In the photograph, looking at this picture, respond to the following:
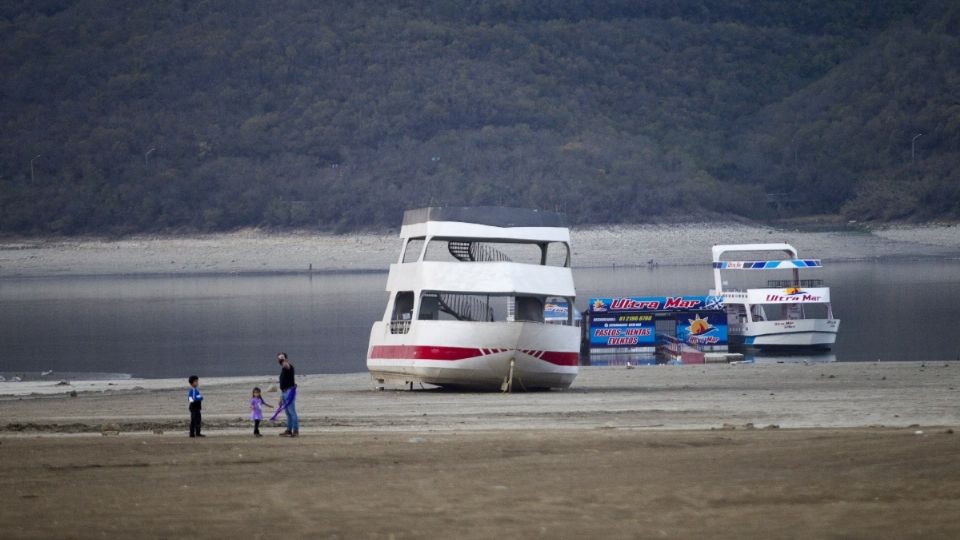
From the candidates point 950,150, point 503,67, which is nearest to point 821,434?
point 950,150

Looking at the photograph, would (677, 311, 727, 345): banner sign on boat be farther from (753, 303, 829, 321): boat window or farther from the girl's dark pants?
the girl's dark pants

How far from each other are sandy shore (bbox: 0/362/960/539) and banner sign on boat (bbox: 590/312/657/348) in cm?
2065

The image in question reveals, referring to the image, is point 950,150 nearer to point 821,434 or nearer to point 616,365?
point 616,365

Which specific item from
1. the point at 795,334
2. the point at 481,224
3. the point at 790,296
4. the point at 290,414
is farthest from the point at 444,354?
the point at 790,296

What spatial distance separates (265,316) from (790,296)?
103 feet

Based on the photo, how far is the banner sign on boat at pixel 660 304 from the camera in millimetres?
44438

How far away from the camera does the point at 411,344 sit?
28.5 m

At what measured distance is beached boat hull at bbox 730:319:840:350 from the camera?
4453 cm

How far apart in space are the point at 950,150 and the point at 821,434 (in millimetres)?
153634

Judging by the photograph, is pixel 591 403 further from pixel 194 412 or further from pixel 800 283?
pixel 800 283

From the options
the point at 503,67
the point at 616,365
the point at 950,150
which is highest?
the point at 503,67

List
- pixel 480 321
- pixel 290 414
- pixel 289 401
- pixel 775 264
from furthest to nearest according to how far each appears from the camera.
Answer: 1. pixel 775 264
2. pixel 480 321
3. pixel 289 401
4. pixel 290 414

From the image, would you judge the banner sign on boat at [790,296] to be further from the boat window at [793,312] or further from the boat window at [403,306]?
the boat window at [403,306]

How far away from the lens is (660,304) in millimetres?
44562
